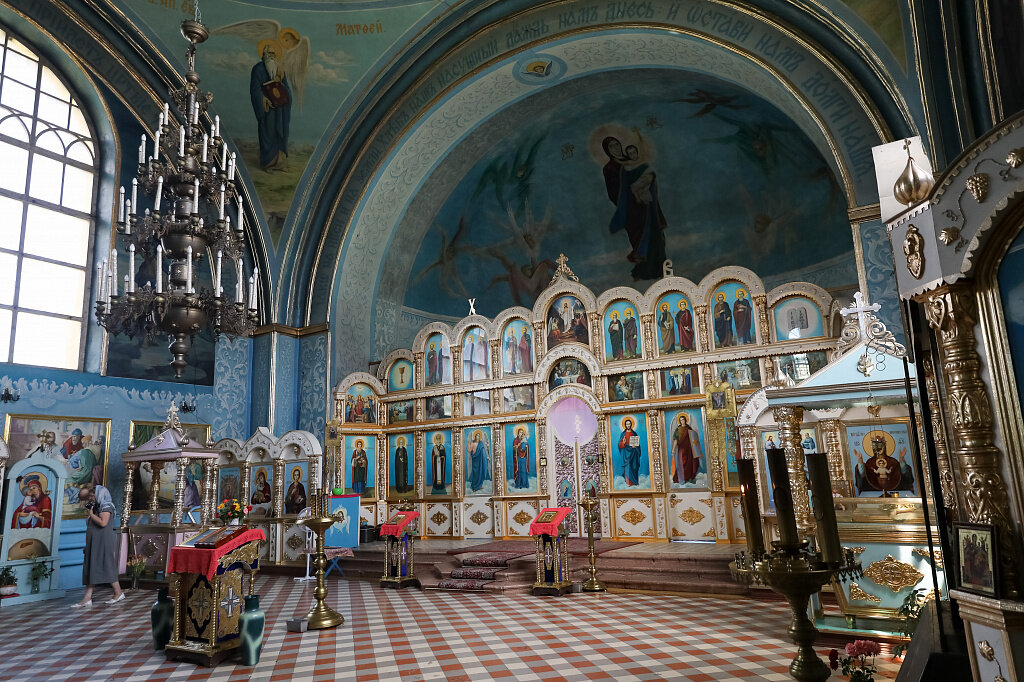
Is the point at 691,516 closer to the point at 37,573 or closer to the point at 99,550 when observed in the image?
the point at 99,550

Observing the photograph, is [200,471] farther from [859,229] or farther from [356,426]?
[859,229]

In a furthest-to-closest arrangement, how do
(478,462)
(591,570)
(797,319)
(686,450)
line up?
1. (478,462)
2. (686,450)
3. (797,319)
4. (591,570)

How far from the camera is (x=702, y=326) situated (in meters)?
11.6

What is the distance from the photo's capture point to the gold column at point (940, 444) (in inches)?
131

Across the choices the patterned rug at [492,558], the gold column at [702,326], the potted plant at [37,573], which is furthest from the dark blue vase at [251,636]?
the gold column at [702,326]

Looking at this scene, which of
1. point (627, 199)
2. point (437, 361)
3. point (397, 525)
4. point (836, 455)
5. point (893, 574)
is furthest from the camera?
point (627, 199)

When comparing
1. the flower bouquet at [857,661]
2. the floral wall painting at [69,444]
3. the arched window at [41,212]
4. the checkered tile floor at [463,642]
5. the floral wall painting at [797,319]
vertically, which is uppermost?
the arched window at [41,212]

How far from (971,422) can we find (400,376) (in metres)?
12.8

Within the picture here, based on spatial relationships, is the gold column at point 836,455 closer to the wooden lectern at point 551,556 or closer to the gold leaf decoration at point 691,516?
the gold leaf decoration at point 691,516

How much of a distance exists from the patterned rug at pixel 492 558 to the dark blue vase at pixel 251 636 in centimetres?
458

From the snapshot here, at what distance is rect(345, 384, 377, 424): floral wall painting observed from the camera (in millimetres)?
14227

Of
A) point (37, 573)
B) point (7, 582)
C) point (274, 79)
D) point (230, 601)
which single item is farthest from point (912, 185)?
Answer: point (274, 79)

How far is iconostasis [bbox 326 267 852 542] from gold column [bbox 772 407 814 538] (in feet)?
12.2

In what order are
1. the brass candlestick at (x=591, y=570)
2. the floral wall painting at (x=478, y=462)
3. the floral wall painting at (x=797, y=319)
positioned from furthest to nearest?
the floral wall painting at (x=478, y=462) → the floral wall painting at (x=797, y=319) → the brass candlestick at (x=591, y=570)
